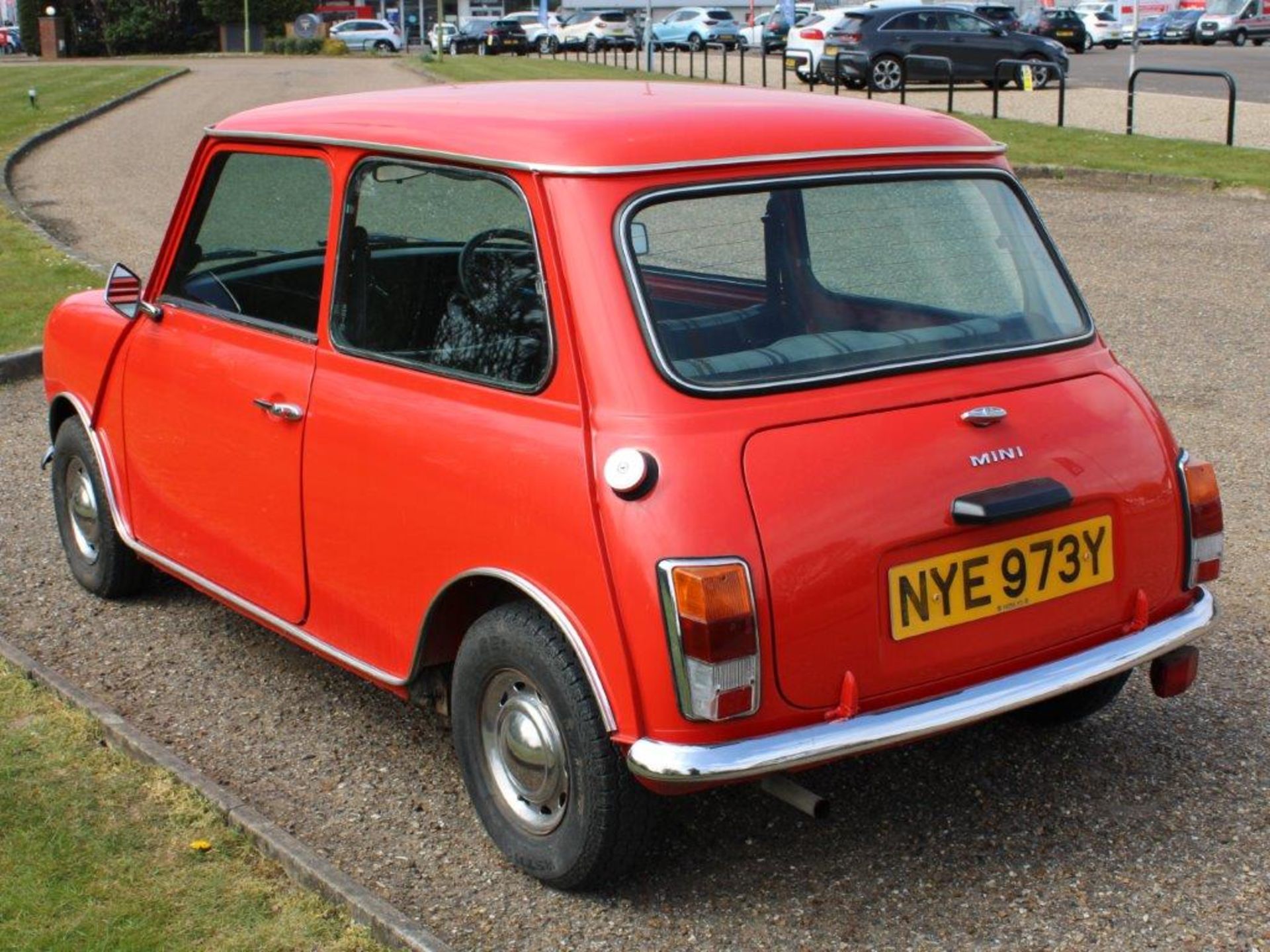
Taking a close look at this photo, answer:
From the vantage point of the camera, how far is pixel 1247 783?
4109 mm

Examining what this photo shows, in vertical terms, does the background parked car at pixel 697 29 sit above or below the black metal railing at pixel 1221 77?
above

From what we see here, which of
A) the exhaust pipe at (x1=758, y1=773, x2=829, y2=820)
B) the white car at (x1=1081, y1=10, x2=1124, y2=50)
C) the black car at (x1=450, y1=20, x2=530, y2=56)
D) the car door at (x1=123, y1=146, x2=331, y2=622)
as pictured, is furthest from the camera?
the black car at (x1=450, y1=20, x2=530, y2=56)

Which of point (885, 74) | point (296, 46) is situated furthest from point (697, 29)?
point (885, 74)

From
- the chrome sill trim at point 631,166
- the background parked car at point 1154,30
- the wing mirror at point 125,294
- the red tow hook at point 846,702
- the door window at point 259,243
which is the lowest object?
Result: the red tow hook at point 846,702

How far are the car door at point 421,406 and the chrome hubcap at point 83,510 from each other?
1591 mm

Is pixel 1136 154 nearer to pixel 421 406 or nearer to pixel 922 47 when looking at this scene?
pixel 922 47

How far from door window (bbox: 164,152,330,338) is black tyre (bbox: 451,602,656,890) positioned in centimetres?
115

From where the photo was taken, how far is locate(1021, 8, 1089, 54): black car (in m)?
49.2

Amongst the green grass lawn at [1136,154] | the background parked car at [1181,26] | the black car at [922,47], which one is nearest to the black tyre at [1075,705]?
the green grass lawn at [1136,154]

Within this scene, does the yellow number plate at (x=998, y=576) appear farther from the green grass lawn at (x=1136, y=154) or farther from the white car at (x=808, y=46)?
the white car at (x=808, y=46)

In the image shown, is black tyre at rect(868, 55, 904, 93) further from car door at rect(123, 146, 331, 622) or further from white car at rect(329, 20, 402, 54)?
white car at rect(329, 20, 402, 54)

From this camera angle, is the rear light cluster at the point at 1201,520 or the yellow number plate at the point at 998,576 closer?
the yellow number plate at the point at 998,576

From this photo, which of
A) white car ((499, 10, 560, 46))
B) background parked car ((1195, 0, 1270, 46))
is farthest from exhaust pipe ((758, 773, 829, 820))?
white car ((499, 10, 560, 46))

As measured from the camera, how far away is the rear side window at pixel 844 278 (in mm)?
3555
